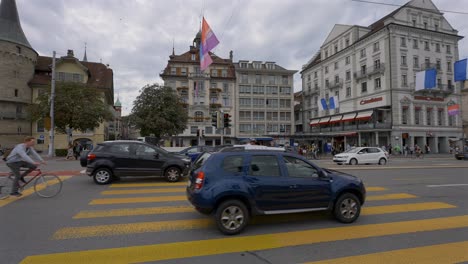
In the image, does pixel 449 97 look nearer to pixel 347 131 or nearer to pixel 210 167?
pixel 347 131

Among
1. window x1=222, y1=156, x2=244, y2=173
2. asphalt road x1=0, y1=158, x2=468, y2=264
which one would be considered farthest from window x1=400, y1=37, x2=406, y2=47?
window x1=222, y1=156, x2=244, y2=173

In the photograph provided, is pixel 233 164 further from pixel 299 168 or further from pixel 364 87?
pixel 364 87

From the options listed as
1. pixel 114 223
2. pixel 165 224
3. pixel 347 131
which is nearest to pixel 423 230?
pixel 165 224

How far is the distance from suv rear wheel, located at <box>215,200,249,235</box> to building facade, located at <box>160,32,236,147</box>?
164ft

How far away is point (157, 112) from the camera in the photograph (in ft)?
112

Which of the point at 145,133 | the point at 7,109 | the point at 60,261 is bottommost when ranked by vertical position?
the point at 60,261

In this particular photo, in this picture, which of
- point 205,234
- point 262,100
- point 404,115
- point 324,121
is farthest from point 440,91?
point 205,234

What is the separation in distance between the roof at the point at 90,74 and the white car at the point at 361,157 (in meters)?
38.3

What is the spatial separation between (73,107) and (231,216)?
30.2 meters

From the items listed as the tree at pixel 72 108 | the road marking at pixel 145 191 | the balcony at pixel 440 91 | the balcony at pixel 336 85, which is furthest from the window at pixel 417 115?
the road marking at pixel 145 191

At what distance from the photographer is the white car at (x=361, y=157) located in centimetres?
2153

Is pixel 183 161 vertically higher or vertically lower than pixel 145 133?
lower

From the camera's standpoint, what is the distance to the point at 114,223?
18.6 ft

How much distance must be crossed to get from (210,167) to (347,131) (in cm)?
4806
